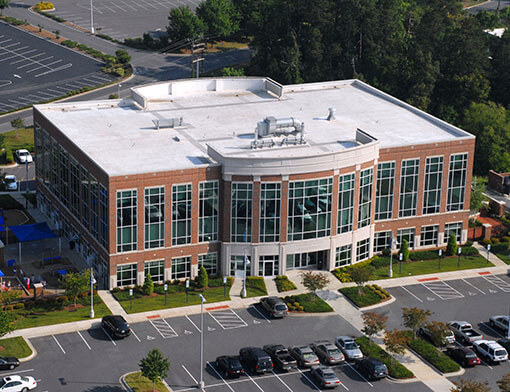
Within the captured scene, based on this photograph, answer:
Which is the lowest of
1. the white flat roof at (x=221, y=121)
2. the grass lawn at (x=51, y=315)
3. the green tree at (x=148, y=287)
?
the grass lawn at (x=51, y=315)

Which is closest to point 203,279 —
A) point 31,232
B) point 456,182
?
point 31,232

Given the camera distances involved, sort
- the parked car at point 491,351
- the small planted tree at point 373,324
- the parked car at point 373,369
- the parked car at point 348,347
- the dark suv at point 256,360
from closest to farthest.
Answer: the parked car at point 373,369, the dark suv at point 256,360, the parked car at point 348,347, the parked car at point 491,351, the small planted tree at point 373,324

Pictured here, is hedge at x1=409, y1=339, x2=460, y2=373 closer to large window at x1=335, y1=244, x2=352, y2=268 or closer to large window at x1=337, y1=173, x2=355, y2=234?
large window at x1=335, y1=244, x2=352, y2=268

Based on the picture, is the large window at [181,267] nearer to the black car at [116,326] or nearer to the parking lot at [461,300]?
the black car at [116,326]

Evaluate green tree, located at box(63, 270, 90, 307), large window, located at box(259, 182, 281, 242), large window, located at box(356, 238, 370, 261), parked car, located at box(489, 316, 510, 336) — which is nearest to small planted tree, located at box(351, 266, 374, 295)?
large window, located at box(356, 238, 370, 261)

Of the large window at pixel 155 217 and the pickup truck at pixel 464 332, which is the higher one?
the large window at pixel 155 217

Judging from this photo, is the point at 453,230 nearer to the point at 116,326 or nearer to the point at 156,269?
the point at 156,269

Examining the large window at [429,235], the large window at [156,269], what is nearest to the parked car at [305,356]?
the large window at [156,269]
